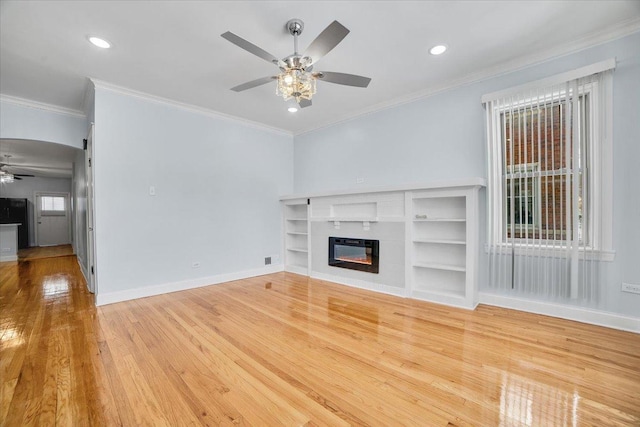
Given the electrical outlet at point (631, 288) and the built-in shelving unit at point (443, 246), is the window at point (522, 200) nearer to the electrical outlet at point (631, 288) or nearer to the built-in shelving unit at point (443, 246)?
the built-in shelving unit at point (443, 246)

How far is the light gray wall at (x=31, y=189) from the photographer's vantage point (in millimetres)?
9383

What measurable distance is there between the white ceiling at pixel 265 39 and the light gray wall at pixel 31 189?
861cm

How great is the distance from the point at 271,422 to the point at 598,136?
3.76m

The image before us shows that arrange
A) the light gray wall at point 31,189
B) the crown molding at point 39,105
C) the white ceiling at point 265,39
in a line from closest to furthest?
the white ceiling at point 265,39, the crown molding at point 39,105, the light gray wall at point 31,189

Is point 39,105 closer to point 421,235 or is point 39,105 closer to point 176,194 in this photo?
point 176,194

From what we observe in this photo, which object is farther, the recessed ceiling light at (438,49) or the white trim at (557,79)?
the recessed ceiling light at (438,49)

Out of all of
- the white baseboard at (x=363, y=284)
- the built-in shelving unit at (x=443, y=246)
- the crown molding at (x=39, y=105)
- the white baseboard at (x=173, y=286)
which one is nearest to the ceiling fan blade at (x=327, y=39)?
the built-in shelving unit at (x=443, y=246)

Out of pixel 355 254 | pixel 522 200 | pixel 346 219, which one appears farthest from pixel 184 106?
pixel 522 200

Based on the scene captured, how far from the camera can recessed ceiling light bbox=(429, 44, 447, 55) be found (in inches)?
112

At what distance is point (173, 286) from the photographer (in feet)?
13.5

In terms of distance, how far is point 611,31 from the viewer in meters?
2.62

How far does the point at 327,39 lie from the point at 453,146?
243cm

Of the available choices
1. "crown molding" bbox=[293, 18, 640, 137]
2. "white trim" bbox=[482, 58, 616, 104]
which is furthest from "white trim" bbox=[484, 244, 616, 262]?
"crown molding" bbox=[293, 18, 640, 137]

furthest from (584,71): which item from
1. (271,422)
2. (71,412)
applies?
(71,412)
